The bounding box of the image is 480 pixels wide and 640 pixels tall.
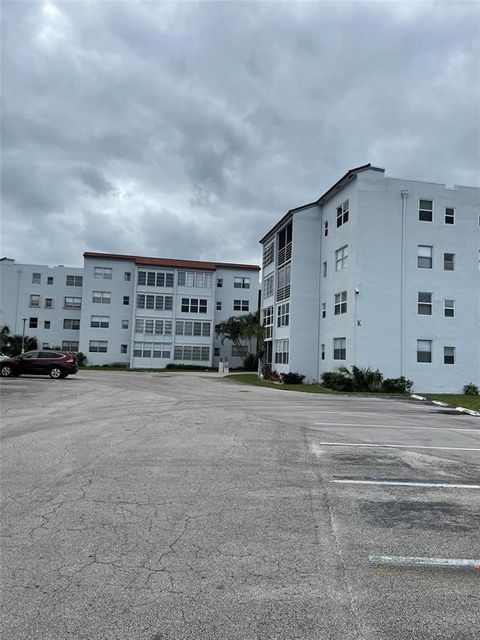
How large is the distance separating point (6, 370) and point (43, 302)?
34.3 metres

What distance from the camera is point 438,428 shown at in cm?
1317

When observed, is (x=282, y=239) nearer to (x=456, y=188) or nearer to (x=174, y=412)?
(x=456, y=188)

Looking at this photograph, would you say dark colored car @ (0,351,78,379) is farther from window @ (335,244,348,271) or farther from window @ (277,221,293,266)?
window @ (277,221,293,266)

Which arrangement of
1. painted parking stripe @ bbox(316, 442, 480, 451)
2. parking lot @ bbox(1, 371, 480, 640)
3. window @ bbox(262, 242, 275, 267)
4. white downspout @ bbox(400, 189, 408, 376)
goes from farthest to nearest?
1. window @ bbox(262, 242, 275, 267)
2. white downspout @ bbox(400, 189, 408, 376)
3. painted parking stripe @ bbox(316, 442, 480, 451)
4. parking lot @ bbox(1, 371, 480, 640)

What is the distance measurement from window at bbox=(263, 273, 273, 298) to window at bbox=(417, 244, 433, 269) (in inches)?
625

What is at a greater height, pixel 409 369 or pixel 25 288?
pixel 25 288

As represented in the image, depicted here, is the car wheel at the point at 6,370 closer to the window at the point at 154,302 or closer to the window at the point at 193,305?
the window at the point at 154,302

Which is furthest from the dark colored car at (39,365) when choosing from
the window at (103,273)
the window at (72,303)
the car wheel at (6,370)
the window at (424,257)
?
the window at (72,303)

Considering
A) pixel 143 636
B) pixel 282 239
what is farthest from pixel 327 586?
pixel 282 239

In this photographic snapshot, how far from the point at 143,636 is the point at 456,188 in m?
31.8

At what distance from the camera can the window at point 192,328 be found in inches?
2221

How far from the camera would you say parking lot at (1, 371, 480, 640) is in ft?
10.9

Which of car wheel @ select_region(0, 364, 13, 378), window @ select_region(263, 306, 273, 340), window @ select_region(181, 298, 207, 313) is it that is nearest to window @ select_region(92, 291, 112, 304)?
window @ select_region(181, 298, 207, 313)

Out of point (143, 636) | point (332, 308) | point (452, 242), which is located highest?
point (452, 242)
